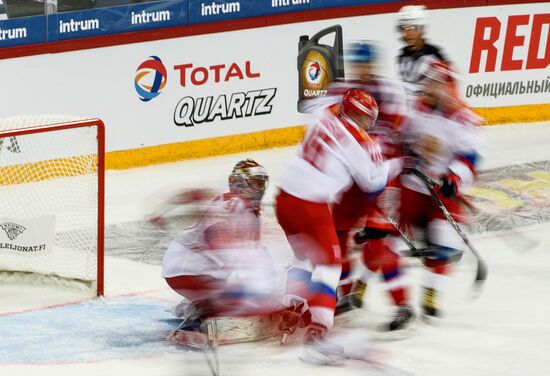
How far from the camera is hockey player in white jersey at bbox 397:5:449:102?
6441 millimetres

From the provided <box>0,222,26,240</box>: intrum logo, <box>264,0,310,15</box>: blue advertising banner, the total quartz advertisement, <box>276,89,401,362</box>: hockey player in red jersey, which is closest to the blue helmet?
<box>276,89,401,362</box>: hockey player in red jersey

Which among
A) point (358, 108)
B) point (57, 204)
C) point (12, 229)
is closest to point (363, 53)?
point (358, 108)

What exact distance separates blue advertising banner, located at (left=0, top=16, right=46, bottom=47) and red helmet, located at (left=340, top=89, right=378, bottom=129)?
3910 mm

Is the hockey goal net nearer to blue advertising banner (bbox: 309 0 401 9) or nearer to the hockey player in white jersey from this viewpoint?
the hockey player in white jersey

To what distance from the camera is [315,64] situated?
400 inches

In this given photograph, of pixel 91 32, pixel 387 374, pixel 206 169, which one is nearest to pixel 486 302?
pixel 387 374

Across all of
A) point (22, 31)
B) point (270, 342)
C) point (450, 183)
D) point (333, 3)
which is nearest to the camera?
point (270, 342)

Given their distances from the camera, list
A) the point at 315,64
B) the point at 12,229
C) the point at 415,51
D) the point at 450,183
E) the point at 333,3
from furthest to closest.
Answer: the point at 333,3 < the point at 315,64 < the point at 415,51 < the point at 12,229 < the point at 450,183

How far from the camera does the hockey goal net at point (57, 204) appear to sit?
641 centimetres

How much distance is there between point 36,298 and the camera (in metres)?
6.46

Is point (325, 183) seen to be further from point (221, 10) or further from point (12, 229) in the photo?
point (221, 10)

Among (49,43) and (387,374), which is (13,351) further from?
(49,43)

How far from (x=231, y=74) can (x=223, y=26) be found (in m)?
0.39

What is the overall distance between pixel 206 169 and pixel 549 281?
3296mm
